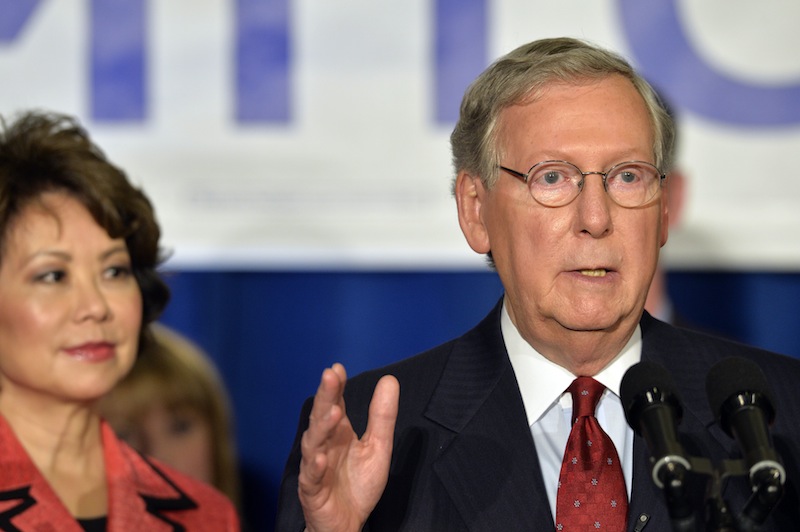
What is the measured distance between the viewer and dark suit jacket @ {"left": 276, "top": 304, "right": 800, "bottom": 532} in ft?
6.26

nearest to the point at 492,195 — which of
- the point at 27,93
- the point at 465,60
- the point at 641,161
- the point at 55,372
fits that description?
the point at 641,161

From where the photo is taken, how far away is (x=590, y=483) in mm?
1910

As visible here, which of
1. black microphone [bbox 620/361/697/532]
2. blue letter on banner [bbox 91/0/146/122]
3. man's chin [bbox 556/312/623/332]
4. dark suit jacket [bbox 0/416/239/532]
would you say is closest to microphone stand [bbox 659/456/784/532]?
black microphone [bbox 620/361/697/532]

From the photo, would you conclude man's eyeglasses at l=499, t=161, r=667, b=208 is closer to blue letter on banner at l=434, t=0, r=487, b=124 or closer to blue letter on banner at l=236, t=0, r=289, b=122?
blue letter on banner at l=434, t=0, r=487, b=124

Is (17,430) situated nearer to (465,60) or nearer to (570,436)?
(570,436)

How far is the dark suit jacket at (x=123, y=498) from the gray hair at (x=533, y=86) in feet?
3.88

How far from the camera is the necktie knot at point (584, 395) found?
198 cm

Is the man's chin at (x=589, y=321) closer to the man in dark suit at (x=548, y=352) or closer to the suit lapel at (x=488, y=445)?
the man in dark suit at (x=548, y=352)

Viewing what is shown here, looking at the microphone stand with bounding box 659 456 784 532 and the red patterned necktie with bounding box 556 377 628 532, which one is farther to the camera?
the red patterned necktie with bounding box 556 377 628 532

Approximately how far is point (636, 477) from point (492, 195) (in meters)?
0.57

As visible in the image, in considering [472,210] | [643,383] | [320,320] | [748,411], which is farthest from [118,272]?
[748,411]

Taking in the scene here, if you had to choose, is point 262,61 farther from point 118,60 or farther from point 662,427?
point 662,427

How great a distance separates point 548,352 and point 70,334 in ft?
3.95

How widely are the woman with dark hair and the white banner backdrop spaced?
101 cm
